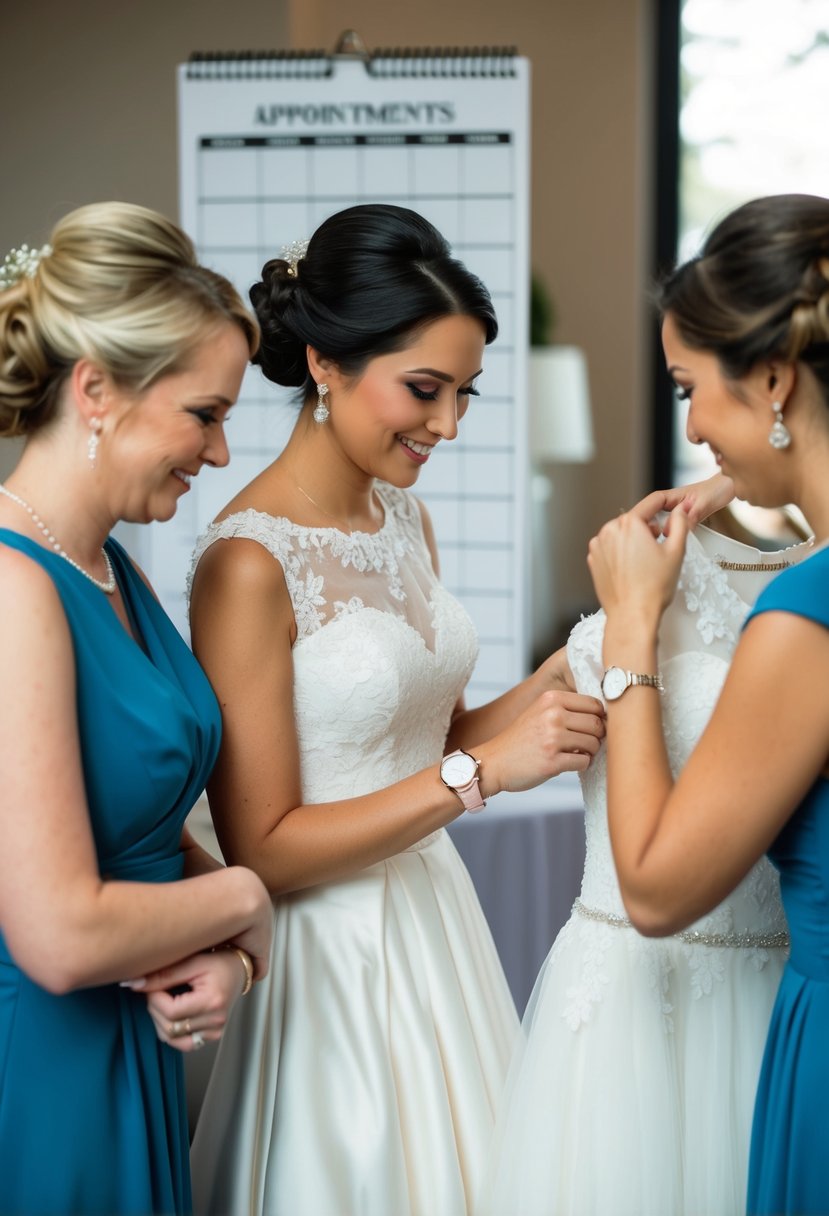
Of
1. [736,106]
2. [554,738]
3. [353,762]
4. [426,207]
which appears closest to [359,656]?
[353,762]

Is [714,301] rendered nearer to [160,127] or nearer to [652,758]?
[652,758]

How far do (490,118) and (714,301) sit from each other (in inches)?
82.2

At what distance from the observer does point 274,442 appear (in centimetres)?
326

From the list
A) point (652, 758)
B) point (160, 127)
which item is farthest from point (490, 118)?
point (652, 758)

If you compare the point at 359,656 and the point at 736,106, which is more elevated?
the point at 736,106

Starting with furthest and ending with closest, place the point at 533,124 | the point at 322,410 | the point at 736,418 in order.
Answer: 1. the point at 533,124
2. the point at 322,410
3. the point at 736,418

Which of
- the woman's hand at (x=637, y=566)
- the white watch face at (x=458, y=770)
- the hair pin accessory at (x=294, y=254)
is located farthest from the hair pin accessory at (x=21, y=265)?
the white watch face at (x=458, y=770)

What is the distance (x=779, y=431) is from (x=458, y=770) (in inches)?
24.1

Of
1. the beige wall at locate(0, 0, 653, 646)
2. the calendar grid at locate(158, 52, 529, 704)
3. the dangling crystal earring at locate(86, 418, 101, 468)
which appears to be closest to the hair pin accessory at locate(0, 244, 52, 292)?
the dangling crystal earring at locate(86, 418, 101, 468)

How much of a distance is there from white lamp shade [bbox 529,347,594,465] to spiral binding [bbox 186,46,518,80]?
251cm

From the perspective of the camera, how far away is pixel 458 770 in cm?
160

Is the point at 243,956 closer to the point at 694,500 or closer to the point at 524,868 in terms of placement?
the point at 694,500

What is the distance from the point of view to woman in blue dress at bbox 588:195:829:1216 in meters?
1.13

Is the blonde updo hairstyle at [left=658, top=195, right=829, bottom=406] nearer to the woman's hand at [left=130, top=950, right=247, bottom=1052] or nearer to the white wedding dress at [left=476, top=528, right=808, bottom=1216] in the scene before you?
the white wedding dress at [left=476, top=528, right=808, bottom=1216]
